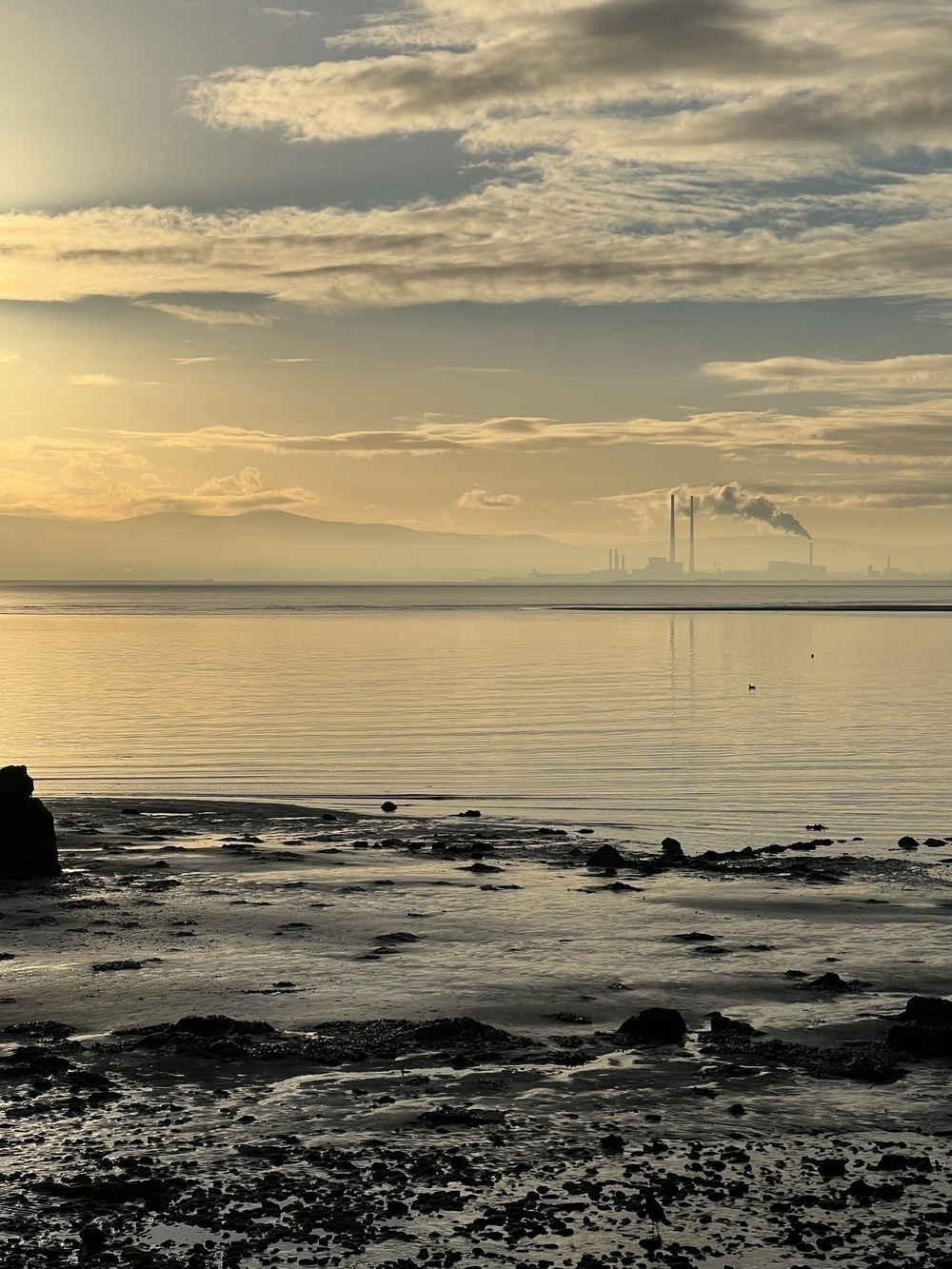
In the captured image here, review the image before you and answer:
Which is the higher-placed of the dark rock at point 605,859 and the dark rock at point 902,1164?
the dark rock at point 605,859

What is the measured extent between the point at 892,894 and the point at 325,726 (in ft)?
125

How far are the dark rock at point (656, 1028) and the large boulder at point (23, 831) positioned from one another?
50.9 ft

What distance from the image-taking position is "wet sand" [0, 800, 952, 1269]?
12289mm

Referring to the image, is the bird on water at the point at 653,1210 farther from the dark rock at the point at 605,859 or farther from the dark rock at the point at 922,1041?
the dark rock at the point at 605,859

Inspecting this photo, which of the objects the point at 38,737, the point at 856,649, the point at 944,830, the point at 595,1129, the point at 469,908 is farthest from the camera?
the point at 856,649

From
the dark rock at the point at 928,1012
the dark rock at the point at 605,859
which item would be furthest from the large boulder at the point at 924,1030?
the dark rock at the point at 605,859

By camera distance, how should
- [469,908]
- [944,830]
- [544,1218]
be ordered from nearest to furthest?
[544,1218], [469,908], [944,830]

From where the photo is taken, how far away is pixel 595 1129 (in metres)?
14.7

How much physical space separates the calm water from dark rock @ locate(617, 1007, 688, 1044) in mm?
17680

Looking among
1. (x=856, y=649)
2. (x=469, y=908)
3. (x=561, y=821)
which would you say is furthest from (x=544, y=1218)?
(x=856, y=649)

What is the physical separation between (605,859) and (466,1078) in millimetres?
14400

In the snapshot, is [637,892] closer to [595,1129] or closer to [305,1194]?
[595,1129]

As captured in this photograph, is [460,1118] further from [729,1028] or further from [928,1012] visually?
[928,1012]

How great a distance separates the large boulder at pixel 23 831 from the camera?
2895cm
